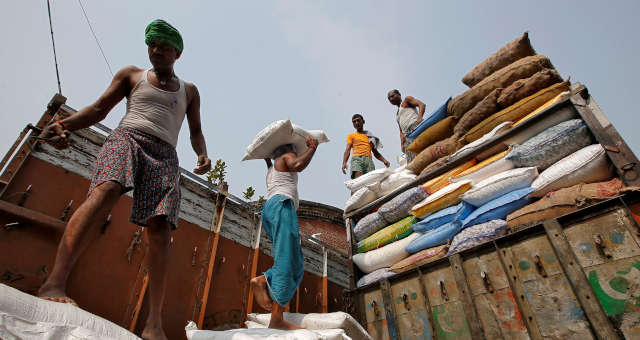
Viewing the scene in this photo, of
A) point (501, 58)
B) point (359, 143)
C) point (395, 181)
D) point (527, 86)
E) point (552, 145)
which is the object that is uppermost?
point (359, 143)

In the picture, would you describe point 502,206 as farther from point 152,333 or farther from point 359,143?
point 359,143

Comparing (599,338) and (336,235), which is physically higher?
(336,235)

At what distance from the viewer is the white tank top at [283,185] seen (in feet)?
7.41

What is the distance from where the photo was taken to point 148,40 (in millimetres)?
1672

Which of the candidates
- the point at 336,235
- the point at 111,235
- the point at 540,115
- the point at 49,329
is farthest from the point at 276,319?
the point at 336,235

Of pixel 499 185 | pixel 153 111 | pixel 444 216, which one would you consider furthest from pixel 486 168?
pixel 153 111

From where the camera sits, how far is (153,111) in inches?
62.9

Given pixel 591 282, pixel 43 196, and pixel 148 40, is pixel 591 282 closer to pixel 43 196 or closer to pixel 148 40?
pixel 148 40

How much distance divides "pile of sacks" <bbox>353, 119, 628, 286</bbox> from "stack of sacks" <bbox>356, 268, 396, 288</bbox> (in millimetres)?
13

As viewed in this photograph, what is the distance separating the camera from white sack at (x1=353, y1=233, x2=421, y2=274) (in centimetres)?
295

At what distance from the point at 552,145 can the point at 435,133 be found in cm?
142

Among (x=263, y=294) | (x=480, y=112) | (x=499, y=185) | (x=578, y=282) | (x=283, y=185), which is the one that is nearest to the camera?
(x=578, y=282)

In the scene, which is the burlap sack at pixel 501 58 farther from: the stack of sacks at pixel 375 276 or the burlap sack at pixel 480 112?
the stack of sacks at pixel 375 276

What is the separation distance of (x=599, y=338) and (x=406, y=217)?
1.76 metres
